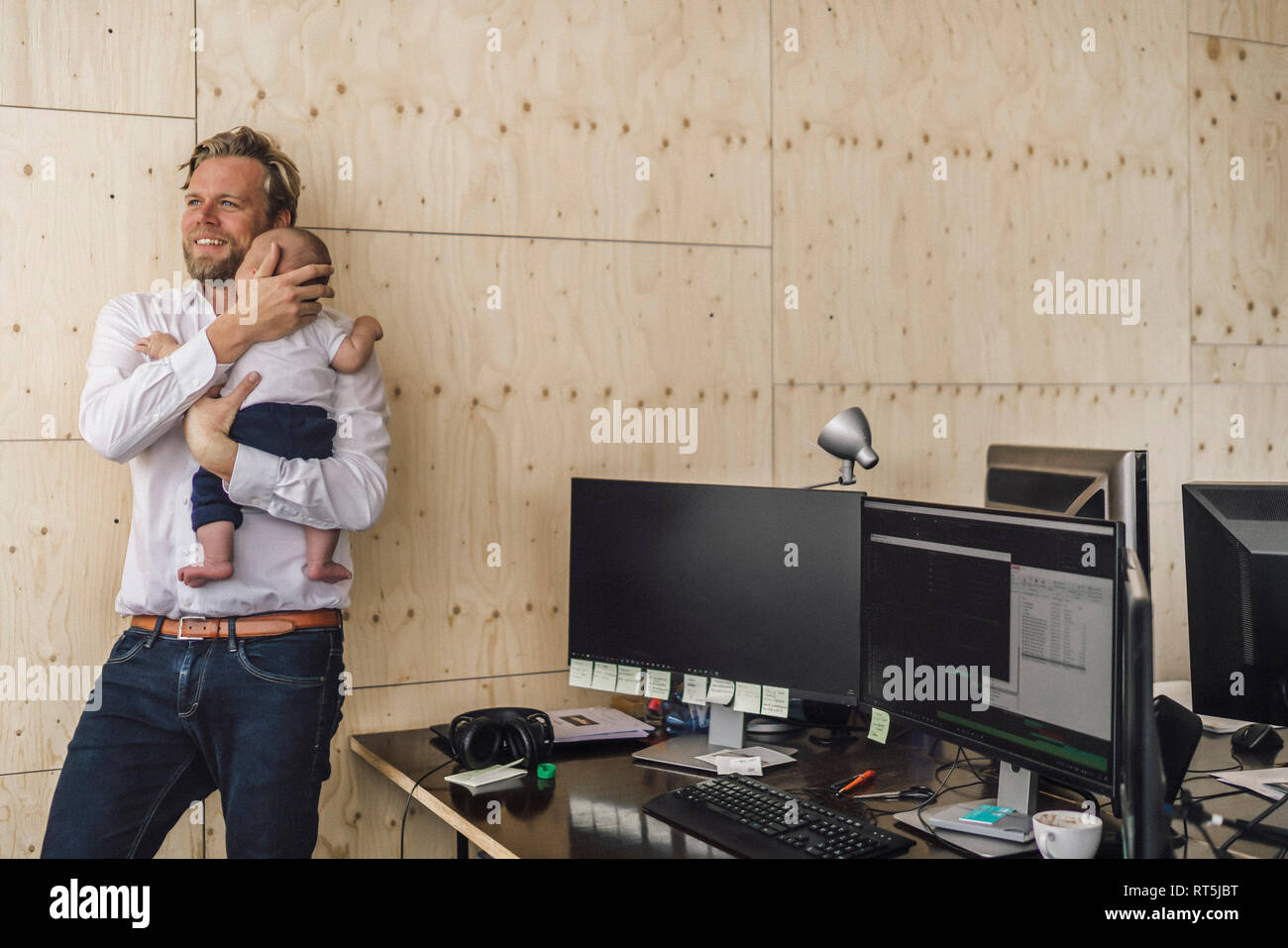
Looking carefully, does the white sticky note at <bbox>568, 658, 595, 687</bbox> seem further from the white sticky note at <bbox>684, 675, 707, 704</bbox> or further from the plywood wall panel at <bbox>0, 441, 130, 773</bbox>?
the plywood wall panel at <bbox>0, 441, 130, 773</bbox>

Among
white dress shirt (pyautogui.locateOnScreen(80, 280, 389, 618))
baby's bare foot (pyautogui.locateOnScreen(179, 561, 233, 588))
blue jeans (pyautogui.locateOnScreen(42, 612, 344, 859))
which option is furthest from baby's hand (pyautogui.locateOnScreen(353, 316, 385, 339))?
blue jeans (pyautogui.locateOnScreen(42, 612, 344, 859))

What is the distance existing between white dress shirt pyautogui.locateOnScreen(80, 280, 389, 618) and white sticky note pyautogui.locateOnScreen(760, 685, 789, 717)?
36.0 inches

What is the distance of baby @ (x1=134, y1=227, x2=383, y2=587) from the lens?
2252 millimetres

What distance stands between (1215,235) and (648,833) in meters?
3.15

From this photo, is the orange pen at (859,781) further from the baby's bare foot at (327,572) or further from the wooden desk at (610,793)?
the baby's bare foot at (327,572)

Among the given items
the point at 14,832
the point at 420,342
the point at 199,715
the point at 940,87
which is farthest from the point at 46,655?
the point at 940,87

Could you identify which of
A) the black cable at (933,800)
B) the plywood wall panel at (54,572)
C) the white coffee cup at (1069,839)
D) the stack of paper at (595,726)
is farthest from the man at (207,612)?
the white coffee cup at (1069,839)

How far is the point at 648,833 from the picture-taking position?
192cm

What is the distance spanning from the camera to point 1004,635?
6.06 ft

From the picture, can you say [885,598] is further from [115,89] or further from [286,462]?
[115,89]

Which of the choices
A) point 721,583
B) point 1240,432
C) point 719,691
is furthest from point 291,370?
point 1240,432

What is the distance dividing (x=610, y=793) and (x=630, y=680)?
0.39 meters

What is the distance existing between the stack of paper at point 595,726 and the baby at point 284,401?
603mm

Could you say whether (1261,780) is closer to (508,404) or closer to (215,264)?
(508,404)
